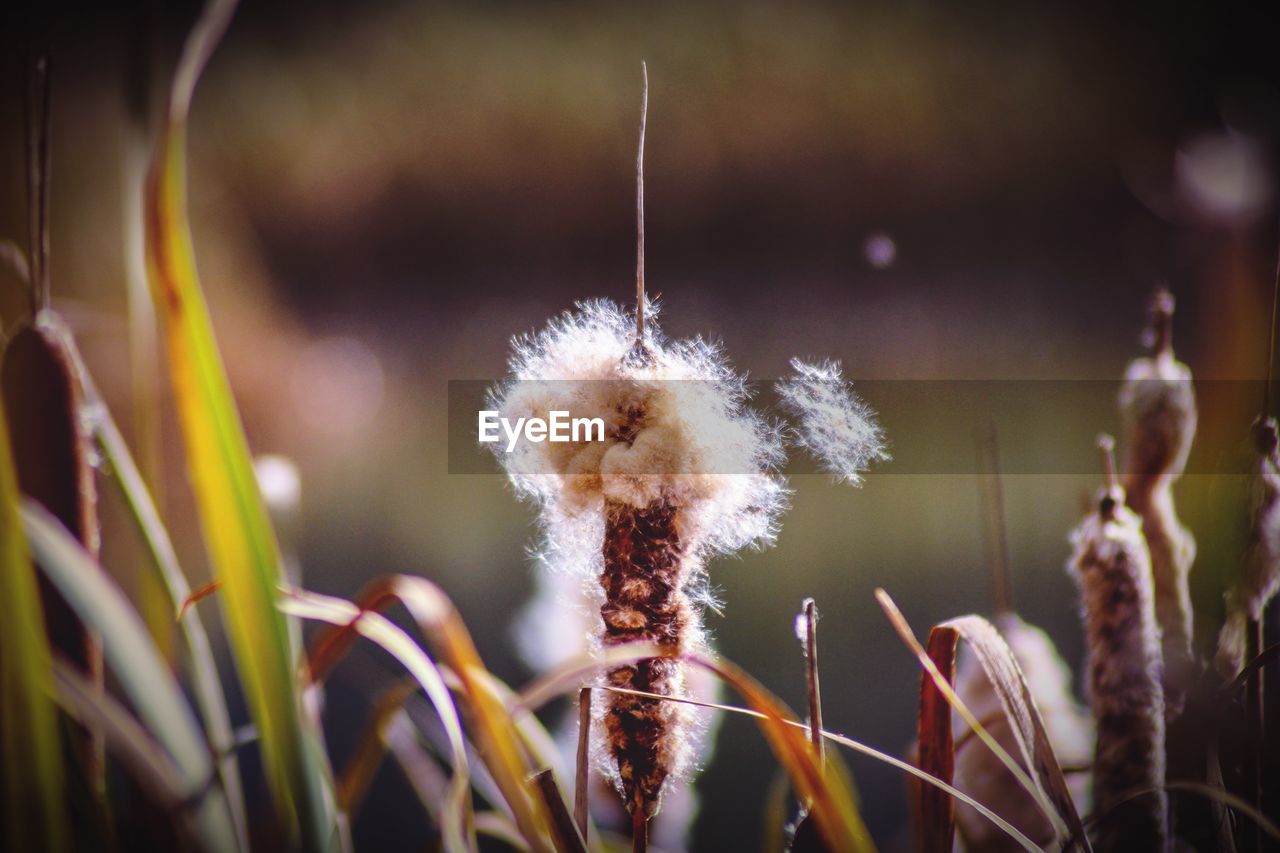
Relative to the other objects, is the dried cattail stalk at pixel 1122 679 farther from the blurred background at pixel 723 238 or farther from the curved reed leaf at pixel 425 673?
the curved reed leaf at pixel 425 673

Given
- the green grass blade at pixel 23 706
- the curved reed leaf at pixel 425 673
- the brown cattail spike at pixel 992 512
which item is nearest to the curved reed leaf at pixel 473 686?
the curved reed leaf at pixel 425 673

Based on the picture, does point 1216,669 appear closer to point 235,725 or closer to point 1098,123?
point 1098,123

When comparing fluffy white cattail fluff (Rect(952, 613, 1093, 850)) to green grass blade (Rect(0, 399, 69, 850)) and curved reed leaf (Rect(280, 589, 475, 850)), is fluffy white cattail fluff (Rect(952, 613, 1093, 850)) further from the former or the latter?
green grass blade (Rect(0, 399, 69, 850))

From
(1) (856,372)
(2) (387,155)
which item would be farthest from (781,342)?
(2) (387,155)

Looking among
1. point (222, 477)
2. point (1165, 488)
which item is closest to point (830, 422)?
point (1165, 488)

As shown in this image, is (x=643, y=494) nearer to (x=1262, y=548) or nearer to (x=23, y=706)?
(x=23, y=706)

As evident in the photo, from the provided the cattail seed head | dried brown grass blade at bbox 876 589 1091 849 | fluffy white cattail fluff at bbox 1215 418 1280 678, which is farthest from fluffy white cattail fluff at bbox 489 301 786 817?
fluffy white cattail fluff at bbox 1215 418 1280 678

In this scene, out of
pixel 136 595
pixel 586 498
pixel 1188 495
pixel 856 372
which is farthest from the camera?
pixel 136 595
